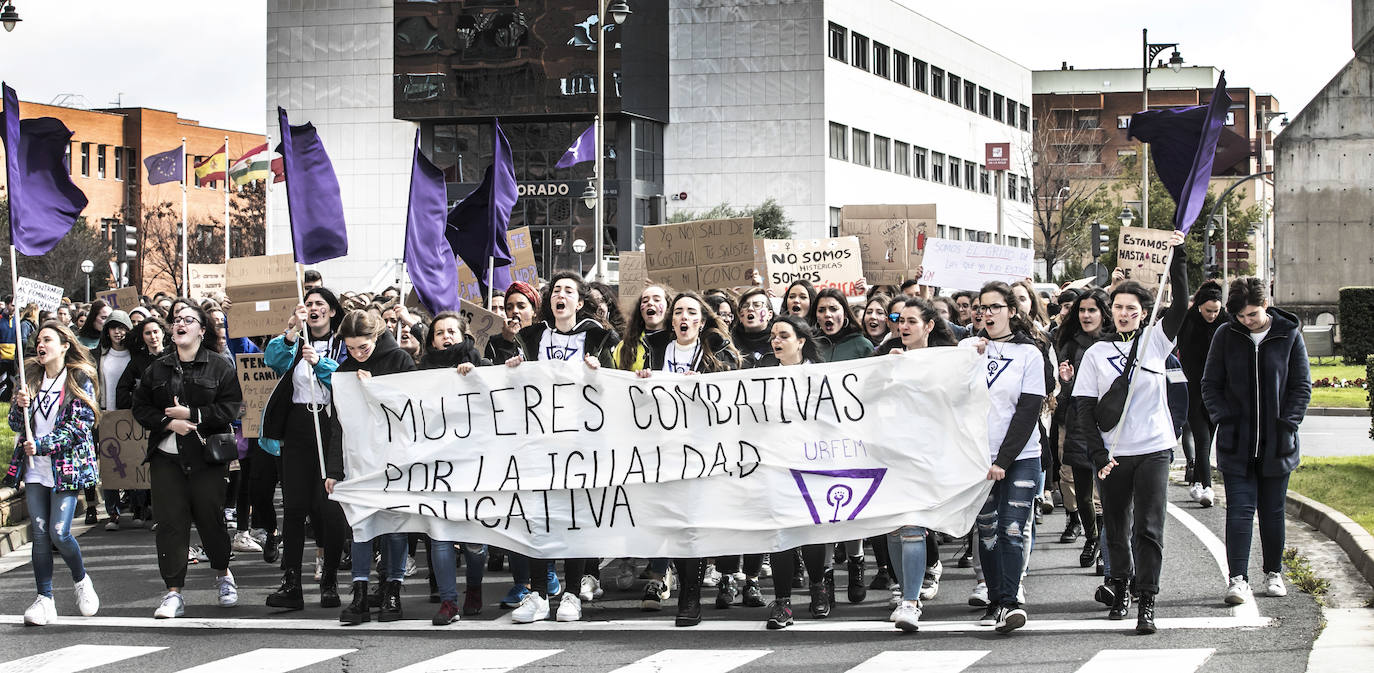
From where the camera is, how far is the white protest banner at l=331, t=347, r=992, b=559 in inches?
359

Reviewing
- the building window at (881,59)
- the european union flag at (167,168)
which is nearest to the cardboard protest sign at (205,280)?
the european union flag at (167,168)

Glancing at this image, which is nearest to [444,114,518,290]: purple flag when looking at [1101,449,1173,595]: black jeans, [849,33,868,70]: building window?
[1101,449,1173,595]: black jeans

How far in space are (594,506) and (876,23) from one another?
58591 millimetres

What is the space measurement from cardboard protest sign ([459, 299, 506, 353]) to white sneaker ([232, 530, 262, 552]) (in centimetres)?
246

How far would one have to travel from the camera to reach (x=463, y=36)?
6100 cm

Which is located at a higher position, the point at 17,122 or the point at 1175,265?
the point at 17,122

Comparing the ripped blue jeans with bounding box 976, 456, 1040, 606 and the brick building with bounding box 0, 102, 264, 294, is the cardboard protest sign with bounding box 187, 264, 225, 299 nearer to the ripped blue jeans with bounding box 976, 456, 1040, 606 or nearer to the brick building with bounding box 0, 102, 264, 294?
the ripped blue jeans with bounding box 976, 456, 1040, 606

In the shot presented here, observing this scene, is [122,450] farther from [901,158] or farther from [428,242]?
[901,158]

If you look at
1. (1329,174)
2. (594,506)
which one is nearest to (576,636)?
(594,506)

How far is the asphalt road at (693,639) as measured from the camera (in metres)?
7.95

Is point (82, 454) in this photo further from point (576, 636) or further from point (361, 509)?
point (576, 636)

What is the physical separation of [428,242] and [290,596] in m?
3.76

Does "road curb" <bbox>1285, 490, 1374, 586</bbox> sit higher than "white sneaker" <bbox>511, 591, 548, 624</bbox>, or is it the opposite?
"road curb" <bbox>1285, 490, 1374, 586</bbox>

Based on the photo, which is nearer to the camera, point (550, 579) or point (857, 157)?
point (550, 579)
